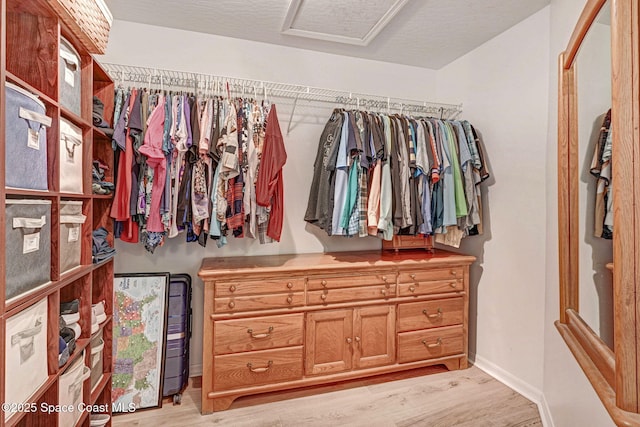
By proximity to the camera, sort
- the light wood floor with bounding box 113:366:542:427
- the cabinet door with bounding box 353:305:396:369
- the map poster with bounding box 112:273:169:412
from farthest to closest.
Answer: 1. the cabinet door with bounding box 353:305:396:369
2. the map poster with bounding box 112:273:169:412
3. the light wood floor with bounding box 113:366:542:427

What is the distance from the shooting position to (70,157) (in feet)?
4.50

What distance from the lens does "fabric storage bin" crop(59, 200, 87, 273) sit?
1.30 metres

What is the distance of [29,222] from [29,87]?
0.42m

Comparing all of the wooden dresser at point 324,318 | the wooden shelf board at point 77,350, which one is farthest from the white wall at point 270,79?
the wooden shelf board at point 77,350

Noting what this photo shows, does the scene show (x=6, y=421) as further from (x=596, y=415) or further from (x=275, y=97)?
(x=275, y=97)

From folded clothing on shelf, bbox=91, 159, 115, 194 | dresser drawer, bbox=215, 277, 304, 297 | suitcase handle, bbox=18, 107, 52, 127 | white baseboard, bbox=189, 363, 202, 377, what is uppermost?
suitcase handle, bbox=18, 107, 52, 127

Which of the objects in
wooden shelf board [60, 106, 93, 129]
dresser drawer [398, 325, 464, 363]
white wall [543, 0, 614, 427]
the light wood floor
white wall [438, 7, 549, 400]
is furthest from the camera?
dresser drawer [398, 325, 464, 363]

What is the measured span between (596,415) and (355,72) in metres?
2.69

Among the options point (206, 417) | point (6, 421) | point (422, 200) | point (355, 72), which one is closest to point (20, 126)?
point (6, 421)

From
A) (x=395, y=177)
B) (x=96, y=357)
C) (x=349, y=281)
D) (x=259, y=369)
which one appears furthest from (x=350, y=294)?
(x=96, y=357)

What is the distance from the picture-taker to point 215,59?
2.52 m

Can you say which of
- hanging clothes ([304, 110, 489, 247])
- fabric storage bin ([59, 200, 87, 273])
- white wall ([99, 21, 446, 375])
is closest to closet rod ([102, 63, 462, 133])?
white wall ([99, 21, 446, 375])

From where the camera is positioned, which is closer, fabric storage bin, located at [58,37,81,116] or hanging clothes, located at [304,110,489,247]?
fabric storage bin, located at [58,37,81,116]

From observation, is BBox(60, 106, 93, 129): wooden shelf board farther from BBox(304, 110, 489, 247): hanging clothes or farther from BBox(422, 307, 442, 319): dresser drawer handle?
BBox(422, 307, 442, 319): dresser drawer handle
